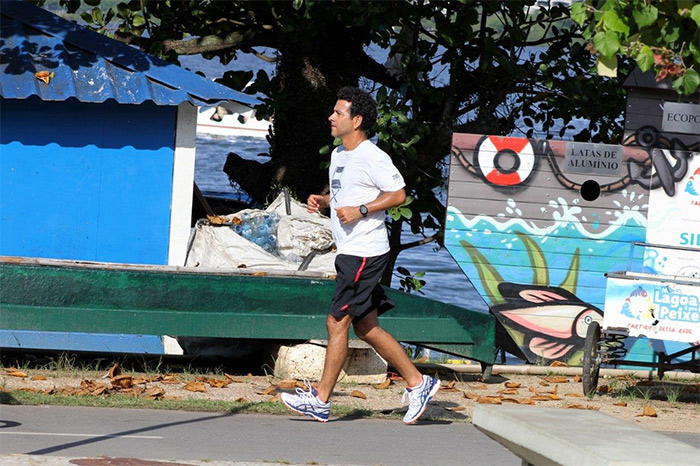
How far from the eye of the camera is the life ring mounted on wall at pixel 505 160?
11141 millimetres

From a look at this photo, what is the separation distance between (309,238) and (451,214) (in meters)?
1.43

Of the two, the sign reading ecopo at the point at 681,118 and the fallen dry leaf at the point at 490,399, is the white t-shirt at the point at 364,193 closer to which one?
the fallen dry leaf at the point at 490,399

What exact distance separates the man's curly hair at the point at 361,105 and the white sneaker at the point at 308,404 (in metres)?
1.75

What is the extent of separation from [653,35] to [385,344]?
2.95 meters

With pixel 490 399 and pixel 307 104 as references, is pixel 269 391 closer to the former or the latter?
pixel 490 399

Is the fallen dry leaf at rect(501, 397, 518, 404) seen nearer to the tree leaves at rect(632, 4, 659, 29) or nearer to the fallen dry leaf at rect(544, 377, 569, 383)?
the fallen dry leaf at rect(544, 377, 569, 383)

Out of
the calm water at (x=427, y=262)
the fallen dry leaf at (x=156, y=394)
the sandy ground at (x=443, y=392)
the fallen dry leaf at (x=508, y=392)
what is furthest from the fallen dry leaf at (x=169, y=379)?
the calm water at (x=427, y=262)

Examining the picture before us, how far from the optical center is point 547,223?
441 inches

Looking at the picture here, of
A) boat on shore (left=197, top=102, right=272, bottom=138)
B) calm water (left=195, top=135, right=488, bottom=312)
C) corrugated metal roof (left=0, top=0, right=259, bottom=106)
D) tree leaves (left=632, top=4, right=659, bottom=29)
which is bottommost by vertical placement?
calm water (left=195, top=135, right=488, bottom=312)

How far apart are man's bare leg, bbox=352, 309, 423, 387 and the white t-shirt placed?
454 mm

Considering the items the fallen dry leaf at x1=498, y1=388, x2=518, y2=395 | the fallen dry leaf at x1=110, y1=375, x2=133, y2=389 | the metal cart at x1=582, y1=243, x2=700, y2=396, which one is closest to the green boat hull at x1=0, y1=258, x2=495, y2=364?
the fallen dry leaf at x1=498, y1=388, x2=518, y2=395

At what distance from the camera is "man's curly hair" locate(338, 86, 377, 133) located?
7570mm

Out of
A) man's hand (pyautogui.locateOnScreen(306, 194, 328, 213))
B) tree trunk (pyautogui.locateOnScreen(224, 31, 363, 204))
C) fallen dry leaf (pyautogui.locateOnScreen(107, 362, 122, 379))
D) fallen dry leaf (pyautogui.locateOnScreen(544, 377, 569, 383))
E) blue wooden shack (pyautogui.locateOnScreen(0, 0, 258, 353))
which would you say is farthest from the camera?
tree trunk (pyautogui.locateOnScreen(224, 31, 363, 204))

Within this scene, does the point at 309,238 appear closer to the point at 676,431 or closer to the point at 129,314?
the point at 129,314
